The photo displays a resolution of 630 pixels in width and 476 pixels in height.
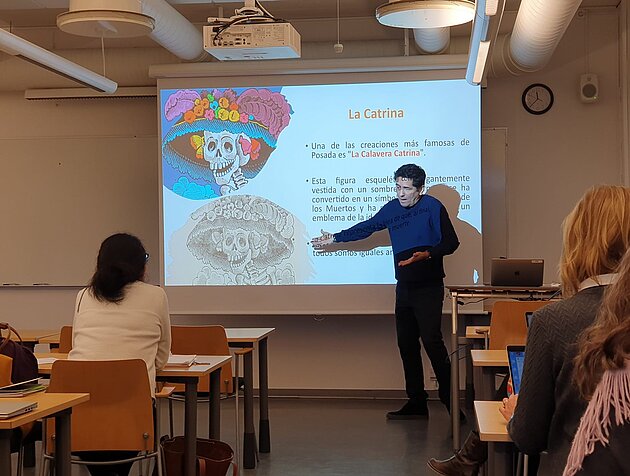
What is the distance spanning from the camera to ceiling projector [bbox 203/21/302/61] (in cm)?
484

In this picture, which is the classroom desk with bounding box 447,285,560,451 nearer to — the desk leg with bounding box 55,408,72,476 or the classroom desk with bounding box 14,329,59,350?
the classroom desk with bounding box 14,329,59,350

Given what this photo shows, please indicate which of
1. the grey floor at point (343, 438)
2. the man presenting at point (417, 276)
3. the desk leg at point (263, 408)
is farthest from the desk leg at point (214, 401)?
the man presenting at point (417, 276)

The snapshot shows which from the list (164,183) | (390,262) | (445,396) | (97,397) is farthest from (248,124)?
(97,397)

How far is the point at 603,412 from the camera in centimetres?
163

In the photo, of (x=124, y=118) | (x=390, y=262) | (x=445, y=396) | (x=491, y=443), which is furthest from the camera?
(x=124, y=118)

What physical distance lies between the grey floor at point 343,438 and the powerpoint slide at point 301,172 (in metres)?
1.04

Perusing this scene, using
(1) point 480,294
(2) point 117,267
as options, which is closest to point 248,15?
(2) point 117,267

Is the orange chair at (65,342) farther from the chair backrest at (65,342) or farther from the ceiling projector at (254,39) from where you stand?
the ceiling projector at (254,39)

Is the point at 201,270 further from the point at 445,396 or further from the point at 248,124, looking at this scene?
the point at 445,396

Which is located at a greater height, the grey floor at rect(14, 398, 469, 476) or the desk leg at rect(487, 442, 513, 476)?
the desk leg at rect(487, 442, 513, 476)

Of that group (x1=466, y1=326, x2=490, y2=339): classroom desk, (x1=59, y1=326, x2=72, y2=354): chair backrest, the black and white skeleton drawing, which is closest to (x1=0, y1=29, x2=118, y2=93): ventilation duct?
the black and white skeleton drawing

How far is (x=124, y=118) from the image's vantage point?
26.4ft

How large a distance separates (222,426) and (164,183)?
2.17 m

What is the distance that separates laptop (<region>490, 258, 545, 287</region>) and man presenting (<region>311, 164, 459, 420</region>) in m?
1.17
